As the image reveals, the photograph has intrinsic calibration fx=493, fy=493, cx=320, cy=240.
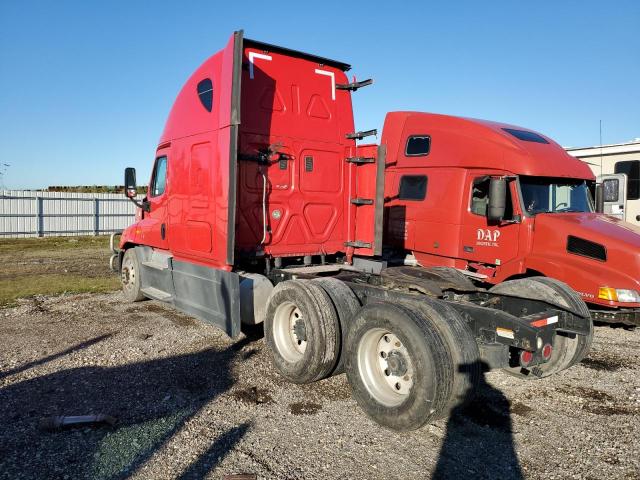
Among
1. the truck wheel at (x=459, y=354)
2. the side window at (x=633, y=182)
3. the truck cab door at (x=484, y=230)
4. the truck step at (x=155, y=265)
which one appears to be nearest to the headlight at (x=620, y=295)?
the truck cab door at (x=484, y=230)

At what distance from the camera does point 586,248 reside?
6.23 m

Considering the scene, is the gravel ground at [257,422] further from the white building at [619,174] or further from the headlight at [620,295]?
the white building at [619,174]

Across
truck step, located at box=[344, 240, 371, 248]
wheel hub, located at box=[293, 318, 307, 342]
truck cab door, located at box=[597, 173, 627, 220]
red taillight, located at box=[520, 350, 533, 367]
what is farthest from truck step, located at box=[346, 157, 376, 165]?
truck cab door, located at box=[597, 173, 627, 220]

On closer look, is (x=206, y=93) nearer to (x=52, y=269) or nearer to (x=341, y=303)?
(x=341, y=303)

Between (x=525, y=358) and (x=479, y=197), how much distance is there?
3.49 metres

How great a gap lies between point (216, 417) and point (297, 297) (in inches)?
56.3

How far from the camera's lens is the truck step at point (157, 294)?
7.32m

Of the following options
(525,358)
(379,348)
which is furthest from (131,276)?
(525,358)

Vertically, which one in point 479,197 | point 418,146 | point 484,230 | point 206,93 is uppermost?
point 206,93

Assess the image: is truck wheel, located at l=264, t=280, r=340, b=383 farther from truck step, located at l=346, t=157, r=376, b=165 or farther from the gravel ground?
truck step, located at l=346, t=157, r=376, b=165

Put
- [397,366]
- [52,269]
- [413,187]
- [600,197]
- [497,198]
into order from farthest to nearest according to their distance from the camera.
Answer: [52,269] → [413,187] → [600,197] → [497,198] → [397,366]

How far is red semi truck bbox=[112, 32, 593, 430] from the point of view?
4188 mm

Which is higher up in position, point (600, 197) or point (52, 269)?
point (600, 197)

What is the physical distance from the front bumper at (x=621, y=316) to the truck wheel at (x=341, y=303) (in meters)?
3.08
